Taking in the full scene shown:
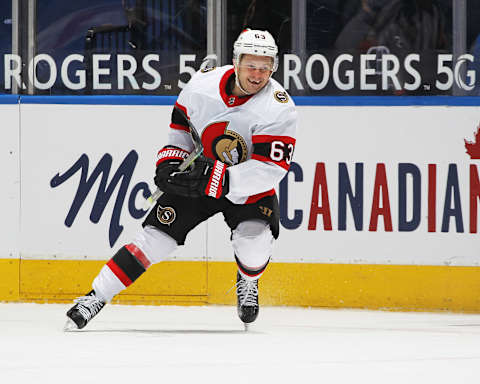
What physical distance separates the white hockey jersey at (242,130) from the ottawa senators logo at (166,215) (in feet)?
0.72

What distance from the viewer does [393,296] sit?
4.51 m

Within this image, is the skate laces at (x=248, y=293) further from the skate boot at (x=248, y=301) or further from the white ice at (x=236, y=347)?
the white ice at (x=236, y=347)

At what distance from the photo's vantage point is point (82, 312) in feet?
11.5

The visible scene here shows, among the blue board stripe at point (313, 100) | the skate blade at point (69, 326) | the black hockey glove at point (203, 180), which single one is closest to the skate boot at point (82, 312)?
the skate blade at point (69, 326)

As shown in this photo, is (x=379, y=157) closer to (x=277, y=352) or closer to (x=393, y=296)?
(x=393, y=296)

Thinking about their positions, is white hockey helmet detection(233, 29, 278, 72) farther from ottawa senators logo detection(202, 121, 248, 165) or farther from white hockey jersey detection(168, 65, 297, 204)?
ottawa senators logo detection(202, 121, 248, 165)

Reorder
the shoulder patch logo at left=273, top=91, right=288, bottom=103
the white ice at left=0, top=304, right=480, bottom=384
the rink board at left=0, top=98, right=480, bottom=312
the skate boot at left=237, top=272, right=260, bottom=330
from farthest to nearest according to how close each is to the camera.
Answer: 1. the rink board at left=0, top=98, right=480, bottom=312
2. the skate boot at left=237, top=272, right=260, bottom=330
3. the shoulder patch logo at left=273, top=91, right=288, bottom=103
4. the white ice at left=0, top=304, right=480, bottom=384

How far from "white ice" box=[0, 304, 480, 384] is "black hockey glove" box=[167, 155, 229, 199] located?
50 cm

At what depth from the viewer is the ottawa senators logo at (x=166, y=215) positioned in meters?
3.63

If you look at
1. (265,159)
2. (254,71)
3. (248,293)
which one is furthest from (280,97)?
(248,293)

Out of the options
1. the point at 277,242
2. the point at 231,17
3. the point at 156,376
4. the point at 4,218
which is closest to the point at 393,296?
Answer: the point at 277,242

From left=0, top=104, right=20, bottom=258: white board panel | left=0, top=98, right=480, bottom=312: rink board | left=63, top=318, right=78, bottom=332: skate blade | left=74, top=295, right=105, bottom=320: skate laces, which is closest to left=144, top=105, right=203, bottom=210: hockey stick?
left=74, top=295, right=105, bottom=320: skate laces

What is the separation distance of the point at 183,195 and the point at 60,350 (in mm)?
777

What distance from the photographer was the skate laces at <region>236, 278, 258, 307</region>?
149 inches
